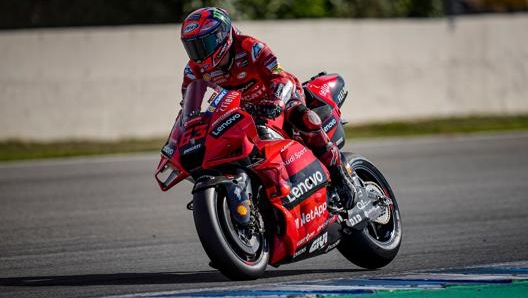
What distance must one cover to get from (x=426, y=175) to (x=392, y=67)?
604cm

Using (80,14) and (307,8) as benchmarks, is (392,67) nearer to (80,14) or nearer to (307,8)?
(307,8)

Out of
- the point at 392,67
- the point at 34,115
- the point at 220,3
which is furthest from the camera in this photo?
the point at 220,3

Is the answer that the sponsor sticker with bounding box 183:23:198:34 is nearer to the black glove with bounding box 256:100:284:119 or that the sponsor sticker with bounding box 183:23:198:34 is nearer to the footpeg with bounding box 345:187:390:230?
the black glove with bounding box 256:100:284:119

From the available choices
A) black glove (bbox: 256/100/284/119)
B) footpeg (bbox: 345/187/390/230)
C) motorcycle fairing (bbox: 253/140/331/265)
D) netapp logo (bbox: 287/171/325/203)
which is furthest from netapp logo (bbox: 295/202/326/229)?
black glove (bbox: 256/100/284/119)

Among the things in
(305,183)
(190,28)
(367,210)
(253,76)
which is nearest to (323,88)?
(253,76)

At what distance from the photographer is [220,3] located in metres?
20.2

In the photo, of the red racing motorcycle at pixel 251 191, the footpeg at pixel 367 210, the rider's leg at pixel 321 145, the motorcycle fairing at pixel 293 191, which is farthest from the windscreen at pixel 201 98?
the footpeg at pixel 367 210

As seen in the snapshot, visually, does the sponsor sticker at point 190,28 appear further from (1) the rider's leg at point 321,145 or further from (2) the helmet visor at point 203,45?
(1) the rider's leg at point 321,145

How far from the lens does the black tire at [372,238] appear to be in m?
6.81

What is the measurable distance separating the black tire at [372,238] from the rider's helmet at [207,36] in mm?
1246

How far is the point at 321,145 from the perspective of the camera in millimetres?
6695

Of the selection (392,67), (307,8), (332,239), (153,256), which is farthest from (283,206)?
(307,8)

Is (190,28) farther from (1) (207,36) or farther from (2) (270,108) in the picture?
(2) (270,108)

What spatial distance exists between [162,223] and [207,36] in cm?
334
